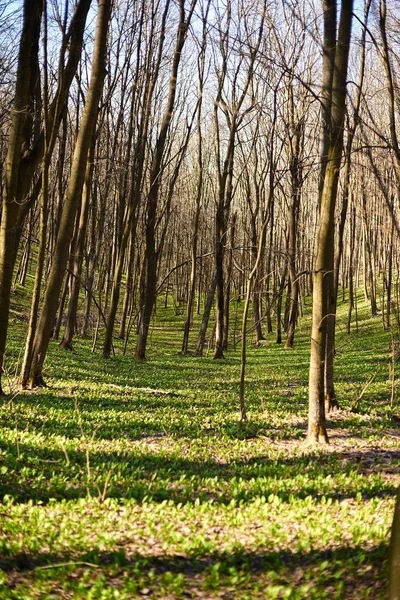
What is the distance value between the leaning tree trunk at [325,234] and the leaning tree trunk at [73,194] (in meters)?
6.35

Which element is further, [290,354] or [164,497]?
[290,354]

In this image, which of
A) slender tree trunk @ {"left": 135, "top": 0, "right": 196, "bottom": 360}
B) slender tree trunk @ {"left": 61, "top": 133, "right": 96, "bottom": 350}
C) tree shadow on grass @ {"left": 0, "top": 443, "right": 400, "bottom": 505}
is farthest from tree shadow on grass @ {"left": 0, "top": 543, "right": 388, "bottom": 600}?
slender tree trunk @ {"left": 135, "top": 0, "right": 196, "bottom": 360}

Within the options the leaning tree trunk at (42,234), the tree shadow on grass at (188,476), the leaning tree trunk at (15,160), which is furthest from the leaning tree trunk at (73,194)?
the tree shadow on grass at (188,476)

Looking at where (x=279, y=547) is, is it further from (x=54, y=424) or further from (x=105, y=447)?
(x=54, y=424)

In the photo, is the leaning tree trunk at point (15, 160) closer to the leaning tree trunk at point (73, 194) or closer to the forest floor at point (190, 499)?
the leaning tree trunk at point (73, 194)

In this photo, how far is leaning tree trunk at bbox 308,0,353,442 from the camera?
8.20 meters

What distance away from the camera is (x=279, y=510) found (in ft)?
18.6

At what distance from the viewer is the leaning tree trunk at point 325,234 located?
26.9ft

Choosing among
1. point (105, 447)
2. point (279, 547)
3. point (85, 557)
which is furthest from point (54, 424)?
point (279, 547)

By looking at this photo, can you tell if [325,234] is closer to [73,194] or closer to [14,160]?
[14,160]

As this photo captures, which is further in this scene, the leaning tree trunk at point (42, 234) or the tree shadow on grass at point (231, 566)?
the leaning tree trunk at point (42, 234)

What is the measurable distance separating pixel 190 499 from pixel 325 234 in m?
4.58

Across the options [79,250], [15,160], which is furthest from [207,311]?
[15,160]

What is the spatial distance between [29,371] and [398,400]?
8.77 meters
